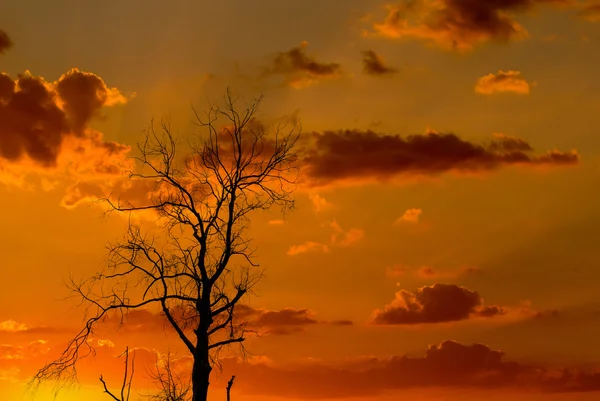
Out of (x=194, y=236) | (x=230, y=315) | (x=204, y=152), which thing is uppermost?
(x=204, y=152)

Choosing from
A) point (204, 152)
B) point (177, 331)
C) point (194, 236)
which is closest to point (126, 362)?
point (177, 331)

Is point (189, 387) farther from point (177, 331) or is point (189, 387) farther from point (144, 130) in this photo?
point (144, 130)

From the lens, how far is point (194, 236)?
127ft

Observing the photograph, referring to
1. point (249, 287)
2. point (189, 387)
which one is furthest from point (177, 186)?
point (189, 387)

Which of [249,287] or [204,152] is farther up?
[204,152]

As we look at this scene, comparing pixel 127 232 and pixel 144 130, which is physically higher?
pixel 144 130

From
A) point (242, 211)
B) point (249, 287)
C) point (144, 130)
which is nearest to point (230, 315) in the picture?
point (249, 287)

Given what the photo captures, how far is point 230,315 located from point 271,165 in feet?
17.1

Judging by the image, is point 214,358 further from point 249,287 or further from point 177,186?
point 177,186

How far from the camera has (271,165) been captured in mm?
39406

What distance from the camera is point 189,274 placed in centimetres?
3838

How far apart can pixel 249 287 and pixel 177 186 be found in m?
4.16

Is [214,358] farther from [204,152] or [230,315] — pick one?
[204,152]

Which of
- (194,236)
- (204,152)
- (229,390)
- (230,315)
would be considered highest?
(204,152)
